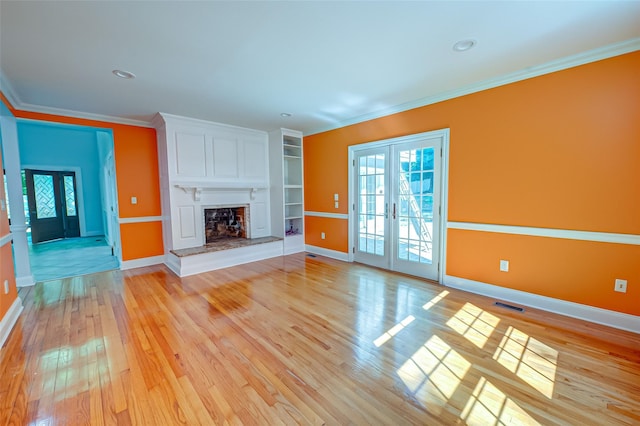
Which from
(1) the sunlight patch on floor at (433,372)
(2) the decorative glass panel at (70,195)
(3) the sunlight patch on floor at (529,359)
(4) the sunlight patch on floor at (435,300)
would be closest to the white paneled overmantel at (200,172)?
(4) the sunlight patch on floor at (435,300)

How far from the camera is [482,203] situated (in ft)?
10.8

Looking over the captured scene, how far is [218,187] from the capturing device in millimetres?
4898

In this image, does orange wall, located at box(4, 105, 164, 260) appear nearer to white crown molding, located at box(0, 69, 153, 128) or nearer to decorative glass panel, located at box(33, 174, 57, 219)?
white crown molding, located at box(0, 69, 153, 128)

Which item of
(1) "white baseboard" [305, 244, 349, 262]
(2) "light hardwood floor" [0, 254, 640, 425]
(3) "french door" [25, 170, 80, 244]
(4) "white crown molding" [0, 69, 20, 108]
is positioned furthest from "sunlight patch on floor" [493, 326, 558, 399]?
(3) "french door" [25, 170, 80, 244]

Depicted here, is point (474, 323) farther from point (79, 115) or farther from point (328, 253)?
point (79, 115)

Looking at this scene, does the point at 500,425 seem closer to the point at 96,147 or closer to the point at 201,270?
the point at 201,270

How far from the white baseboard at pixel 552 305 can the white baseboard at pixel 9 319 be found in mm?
4764

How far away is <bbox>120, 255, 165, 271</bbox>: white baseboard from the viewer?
15.0 ft

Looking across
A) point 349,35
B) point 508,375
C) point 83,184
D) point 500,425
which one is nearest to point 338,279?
point 508,375

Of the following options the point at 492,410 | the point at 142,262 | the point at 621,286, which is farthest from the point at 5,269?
the point at 621,286

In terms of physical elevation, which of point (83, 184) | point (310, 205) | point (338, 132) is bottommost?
point (310, 205)

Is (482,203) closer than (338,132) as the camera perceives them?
Yes

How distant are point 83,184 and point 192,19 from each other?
8777 mm

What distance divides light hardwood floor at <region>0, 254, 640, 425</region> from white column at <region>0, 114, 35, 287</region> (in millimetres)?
896
